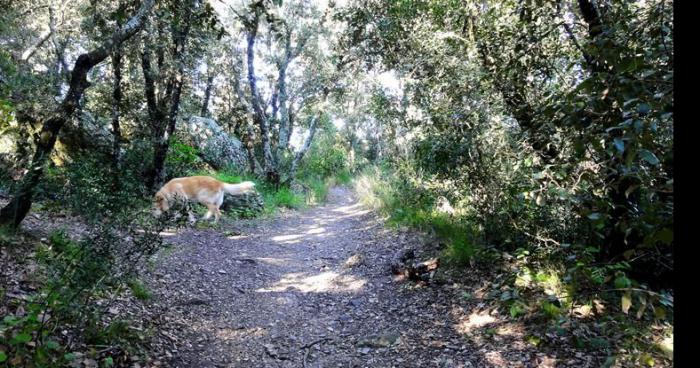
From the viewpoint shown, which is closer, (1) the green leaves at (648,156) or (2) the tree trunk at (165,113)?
(1) the green leaves at (648,156)

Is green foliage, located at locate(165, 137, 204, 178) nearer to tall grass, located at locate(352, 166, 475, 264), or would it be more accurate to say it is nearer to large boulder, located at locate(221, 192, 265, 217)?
large boulder, located at locate(221, 192, 265, 217)

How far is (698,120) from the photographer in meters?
0.88

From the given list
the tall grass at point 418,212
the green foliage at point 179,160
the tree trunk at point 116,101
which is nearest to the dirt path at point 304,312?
the tall grass at point 418,212

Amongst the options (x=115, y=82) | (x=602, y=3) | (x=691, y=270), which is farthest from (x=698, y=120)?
(x=115, y=82)

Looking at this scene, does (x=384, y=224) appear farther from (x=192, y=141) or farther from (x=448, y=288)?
(x=192, y=141)

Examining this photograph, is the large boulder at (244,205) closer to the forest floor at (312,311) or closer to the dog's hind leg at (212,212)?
the dog's hind leg at (212,212)

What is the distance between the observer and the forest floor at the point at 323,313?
429cm

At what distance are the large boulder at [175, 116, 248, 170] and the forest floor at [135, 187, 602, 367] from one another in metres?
6.69

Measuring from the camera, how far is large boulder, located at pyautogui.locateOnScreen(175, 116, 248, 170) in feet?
47.1

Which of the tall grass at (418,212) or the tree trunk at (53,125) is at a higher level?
the tree trunk at (53,125)

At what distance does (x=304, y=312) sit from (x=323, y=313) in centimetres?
26

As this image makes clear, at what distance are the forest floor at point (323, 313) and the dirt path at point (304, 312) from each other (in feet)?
0.05

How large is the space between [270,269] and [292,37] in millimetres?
12226

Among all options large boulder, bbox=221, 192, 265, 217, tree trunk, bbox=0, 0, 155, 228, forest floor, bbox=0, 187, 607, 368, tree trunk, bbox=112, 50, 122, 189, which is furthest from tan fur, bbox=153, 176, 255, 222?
tree trunk, bbox=0, 0, 155, 228
